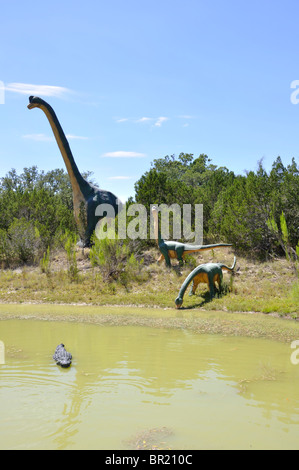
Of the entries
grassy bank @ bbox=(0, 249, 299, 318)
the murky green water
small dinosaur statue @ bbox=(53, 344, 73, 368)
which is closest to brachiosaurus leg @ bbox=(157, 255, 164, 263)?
grassy bank @ bbox=(0, 249, 299, 318)

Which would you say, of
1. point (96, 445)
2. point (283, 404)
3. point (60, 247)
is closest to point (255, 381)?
point (283, 404)

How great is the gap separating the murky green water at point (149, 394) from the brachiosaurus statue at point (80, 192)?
321 inches

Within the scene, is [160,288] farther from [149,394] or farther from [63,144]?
[149,394]

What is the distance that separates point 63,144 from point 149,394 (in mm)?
11788

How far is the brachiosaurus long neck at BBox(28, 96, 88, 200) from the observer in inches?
589

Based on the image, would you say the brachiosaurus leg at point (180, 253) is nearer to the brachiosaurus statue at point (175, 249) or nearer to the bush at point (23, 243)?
the brachiosaurus statue at point (175, 249)

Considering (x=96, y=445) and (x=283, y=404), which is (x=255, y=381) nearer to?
(x=283, y=404)

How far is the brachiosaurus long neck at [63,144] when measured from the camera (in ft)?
49.1

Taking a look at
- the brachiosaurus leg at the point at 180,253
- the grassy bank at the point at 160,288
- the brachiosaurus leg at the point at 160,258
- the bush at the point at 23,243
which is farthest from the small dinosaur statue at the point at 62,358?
the bush at the point at 23,243

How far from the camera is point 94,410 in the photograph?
14.2ft

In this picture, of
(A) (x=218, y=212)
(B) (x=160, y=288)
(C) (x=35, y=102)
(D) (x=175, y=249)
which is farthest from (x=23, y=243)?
(A) (x=218, y=212)

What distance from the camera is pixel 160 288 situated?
1301 cm
